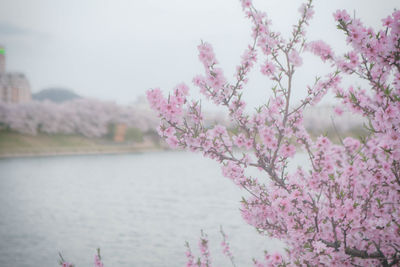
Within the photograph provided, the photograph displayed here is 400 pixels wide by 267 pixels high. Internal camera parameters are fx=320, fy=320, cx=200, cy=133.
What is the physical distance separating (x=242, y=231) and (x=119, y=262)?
20.1 ft

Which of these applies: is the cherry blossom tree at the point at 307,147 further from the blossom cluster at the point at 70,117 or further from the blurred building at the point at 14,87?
the blurred building at the point at 14,87

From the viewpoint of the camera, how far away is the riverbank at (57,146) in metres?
60.2

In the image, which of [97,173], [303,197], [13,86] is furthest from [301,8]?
[13,86]

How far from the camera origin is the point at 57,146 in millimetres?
65188

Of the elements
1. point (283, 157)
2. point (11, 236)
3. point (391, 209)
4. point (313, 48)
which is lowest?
point (11, 236)

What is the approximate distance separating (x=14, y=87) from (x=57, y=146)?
60.6m

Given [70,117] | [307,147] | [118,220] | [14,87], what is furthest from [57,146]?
[307,147]

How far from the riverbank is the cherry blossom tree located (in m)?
62.2

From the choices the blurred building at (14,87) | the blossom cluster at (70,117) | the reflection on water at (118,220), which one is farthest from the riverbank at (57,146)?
the blurred building at (14,87)

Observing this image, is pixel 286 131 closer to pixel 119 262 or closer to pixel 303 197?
pixel 303 197

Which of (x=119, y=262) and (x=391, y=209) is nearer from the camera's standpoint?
(x=391, y=209)

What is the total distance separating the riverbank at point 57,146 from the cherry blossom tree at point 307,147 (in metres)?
62.2

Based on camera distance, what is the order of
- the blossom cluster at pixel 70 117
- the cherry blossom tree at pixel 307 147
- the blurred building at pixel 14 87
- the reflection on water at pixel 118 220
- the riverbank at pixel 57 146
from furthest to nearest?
the blurred building at pixel 14 87 → the blossom cluster at pixel 70 117 → the riverbank at pixel 57 146 → the reflection on water at pixel 118 220 → the cherry blossom tree at pixel 307 147

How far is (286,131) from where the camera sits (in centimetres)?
412
